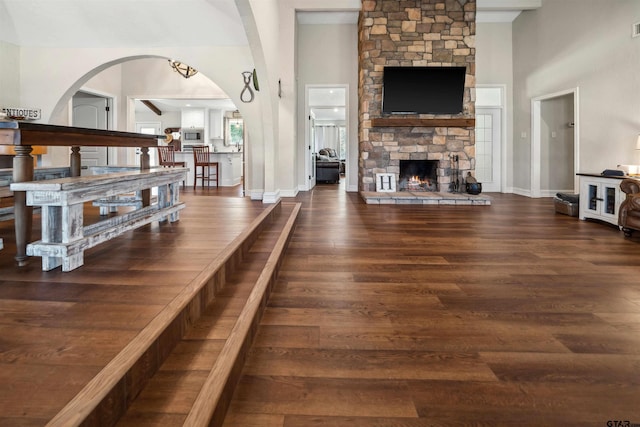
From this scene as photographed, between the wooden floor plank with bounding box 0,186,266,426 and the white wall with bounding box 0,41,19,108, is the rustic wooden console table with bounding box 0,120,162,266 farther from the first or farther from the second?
the white wall with bounding box 0,41,19,108

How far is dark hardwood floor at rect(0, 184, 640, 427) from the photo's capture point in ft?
4.18

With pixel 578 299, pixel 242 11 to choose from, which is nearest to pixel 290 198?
pixel 242 11

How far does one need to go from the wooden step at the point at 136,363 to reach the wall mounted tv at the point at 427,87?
620cm

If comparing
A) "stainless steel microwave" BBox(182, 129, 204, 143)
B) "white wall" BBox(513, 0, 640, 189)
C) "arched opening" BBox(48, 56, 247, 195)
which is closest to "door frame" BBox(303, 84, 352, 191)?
"arched opening" BBox(48, 56, 247, 195)

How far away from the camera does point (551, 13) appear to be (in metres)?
7.18

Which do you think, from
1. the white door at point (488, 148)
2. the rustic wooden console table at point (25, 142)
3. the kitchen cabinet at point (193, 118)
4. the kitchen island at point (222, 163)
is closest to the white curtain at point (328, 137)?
the kitchen cabinet at point (193, 118)

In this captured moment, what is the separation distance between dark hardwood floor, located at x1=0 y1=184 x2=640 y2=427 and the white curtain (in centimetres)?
1510

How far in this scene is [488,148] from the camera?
9.02 m

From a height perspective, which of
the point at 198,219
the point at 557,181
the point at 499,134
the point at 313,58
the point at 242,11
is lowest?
the point at 198,219

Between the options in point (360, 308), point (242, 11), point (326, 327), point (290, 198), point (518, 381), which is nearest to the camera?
point (518, 381)

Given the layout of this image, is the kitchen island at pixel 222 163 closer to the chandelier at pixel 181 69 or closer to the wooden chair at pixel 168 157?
the wooden chair at pixel 168 157

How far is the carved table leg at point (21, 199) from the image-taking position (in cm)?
256

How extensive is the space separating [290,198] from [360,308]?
17.5 ft

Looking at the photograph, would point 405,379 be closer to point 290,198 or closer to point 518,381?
point 518,381
